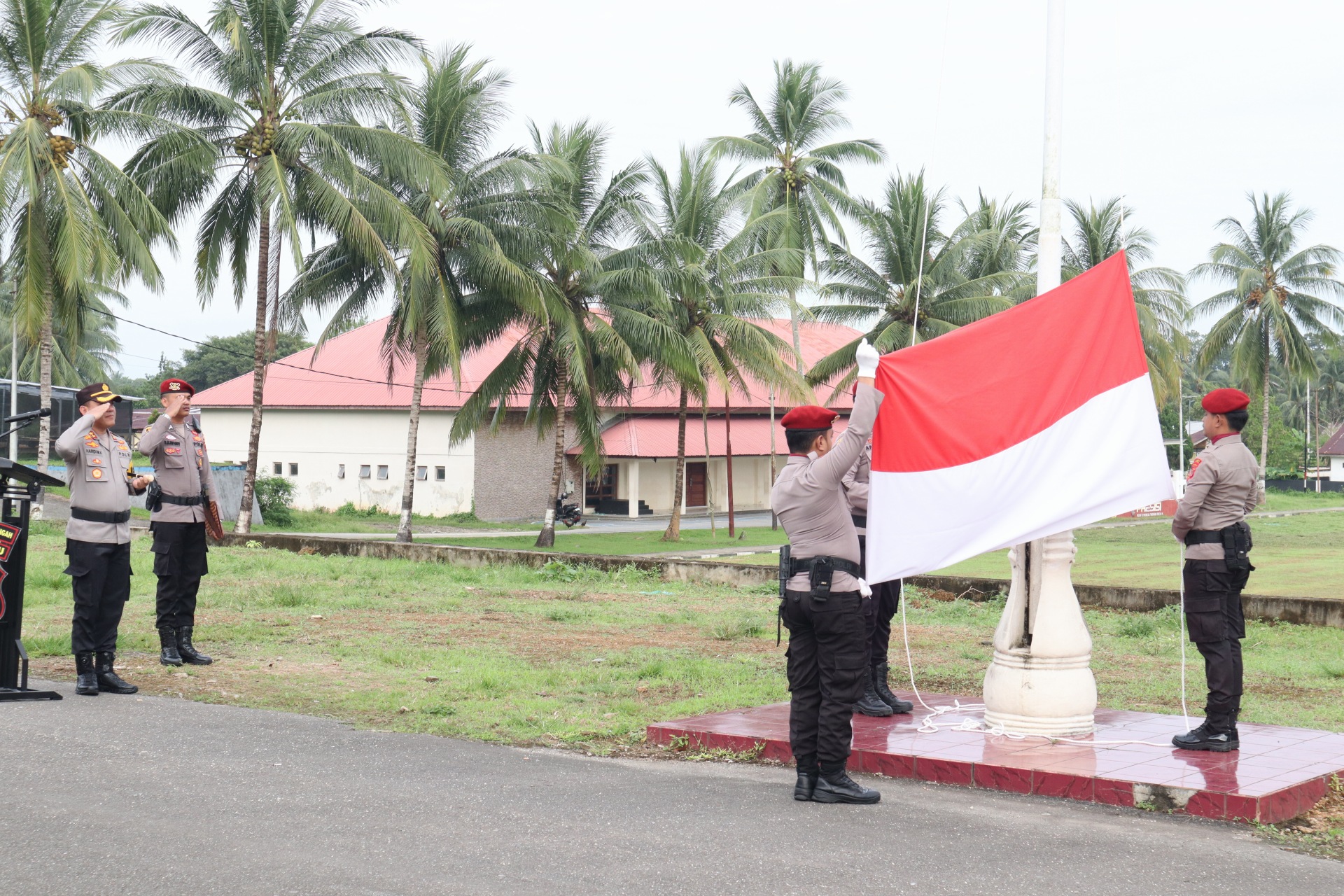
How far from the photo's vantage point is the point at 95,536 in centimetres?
807

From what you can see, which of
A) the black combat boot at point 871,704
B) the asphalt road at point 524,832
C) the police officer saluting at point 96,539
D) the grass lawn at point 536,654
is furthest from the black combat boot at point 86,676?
the black combat boot at point 871,704

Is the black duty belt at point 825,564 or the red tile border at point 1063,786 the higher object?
the black duty belt at point 825,564

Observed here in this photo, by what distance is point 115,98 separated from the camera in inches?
953

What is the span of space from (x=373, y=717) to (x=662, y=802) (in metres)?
2.63

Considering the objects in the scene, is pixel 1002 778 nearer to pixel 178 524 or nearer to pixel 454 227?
pixel 178 524

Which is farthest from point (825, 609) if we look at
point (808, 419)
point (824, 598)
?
point (808, 419)

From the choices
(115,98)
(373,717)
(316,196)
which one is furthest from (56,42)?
(373,717)

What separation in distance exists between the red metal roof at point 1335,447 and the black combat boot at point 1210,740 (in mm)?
84547

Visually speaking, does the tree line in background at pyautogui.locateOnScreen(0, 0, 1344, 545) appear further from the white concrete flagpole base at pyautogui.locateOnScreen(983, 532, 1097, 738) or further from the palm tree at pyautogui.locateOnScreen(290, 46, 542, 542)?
the white concrete flagpole base at pyautogui.locateOnScreen(983, 532, 1097, 738)

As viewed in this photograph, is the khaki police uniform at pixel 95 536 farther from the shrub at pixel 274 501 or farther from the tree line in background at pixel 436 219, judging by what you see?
the shrub at pixel 274 501

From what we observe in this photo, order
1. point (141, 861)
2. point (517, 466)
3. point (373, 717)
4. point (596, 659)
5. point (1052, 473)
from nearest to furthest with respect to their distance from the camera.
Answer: point (141, 861), point (1052, 473), point (373, 717), point (596, 659), point (517, 466)

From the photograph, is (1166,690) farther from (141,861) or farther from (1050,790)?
(141,861)

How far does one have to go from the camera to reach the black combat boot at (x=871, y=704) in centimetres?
742

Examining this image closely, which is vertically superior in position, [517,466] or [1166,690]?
[517,466]
